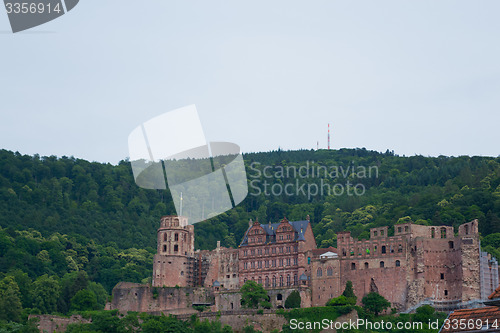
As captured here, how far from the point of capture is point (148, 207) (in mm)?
155125

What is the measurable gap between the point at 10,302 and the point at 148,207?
191 feet

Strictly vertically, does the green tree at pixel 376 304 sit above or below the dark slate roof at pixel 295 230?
below

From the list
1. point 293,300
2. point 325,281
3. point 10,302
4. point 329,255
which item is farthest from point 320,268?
point 10,302

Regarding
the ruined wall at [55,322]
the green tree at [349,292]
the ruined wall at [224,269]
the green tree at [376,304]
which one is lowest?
the ruined wall at [55,322]

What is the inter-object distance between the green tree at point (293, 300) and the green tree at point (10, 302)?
29.2 metres

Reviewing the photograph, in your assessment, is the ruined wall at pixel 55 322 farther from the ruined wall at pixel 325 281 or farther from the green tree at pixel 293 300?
the ruined wall at pixel 325 281

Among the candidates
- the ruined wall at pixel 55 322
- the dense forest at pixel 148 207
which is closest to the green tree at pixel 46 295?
the dense forest at pixel 148 207

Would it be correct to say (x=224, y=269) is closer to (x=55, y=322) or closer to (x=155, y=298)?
(x=155, y=298)

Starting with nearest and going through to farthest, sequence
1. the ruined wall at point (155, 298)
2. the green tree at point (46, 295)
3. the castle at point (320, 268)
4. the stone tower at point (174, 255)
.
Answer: the castle at point (320, 268), the ruined wall at point (155, 298), the stone tower at point (174, 255), the green tree at point (46, 295)

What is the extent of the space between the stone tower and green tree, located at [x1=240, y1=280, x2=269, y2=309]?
1047cm

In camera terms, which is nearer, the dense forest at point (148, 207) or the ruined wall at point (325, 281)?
the ruined wall at point (325, 281)

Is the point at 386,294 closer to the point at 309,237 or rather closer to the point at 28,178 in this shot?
the point at 309,237

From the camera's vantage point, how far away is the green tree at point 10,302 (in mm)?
95875

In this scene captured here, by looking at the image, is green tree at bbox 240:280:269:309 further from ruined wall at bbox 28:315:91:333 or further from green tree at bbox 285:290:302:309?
ruined wall at bbox 28:315:91:333
